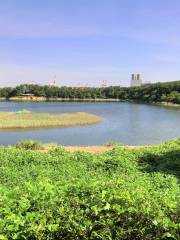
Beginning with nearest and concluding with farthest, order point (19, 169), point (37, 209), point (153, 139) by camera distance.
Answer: point (37, 209)
point (19, 169)
point (153, 139)

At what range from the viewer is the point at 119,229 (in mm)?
5730

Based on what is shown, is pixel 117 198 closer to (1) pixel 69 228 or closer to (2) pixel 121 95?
(1) pixel 69 228

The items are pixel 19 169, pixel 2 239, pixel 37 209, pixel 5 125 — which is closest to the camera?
pixel 2 239

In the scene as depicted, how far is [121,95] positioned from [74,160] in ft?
515

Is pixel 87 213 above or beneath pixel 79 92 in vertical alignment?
beneath

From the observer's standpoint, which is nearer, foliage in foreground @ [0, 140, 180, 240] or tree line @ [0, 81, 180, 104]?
foliage in foreground @ [0, 140, 180, 240]

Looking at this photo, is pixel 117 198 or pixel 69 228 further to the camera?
pixel 117 198

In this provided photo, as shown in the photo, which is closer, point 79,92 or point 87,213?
point 87,213

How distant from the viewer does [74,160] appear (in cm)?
1639

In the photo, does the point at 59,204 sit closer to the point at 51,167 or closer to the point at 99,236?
the point at 99,236

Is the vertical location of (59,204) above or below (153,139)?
above

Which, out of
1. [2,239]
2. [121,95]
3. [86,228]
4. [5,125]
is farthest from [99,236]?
[121,95]

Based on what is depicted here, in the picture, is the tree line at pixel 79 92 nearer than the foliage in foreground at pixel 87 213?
No

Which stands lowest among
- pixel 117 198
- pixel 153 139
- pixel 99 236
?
pixel 153 139
